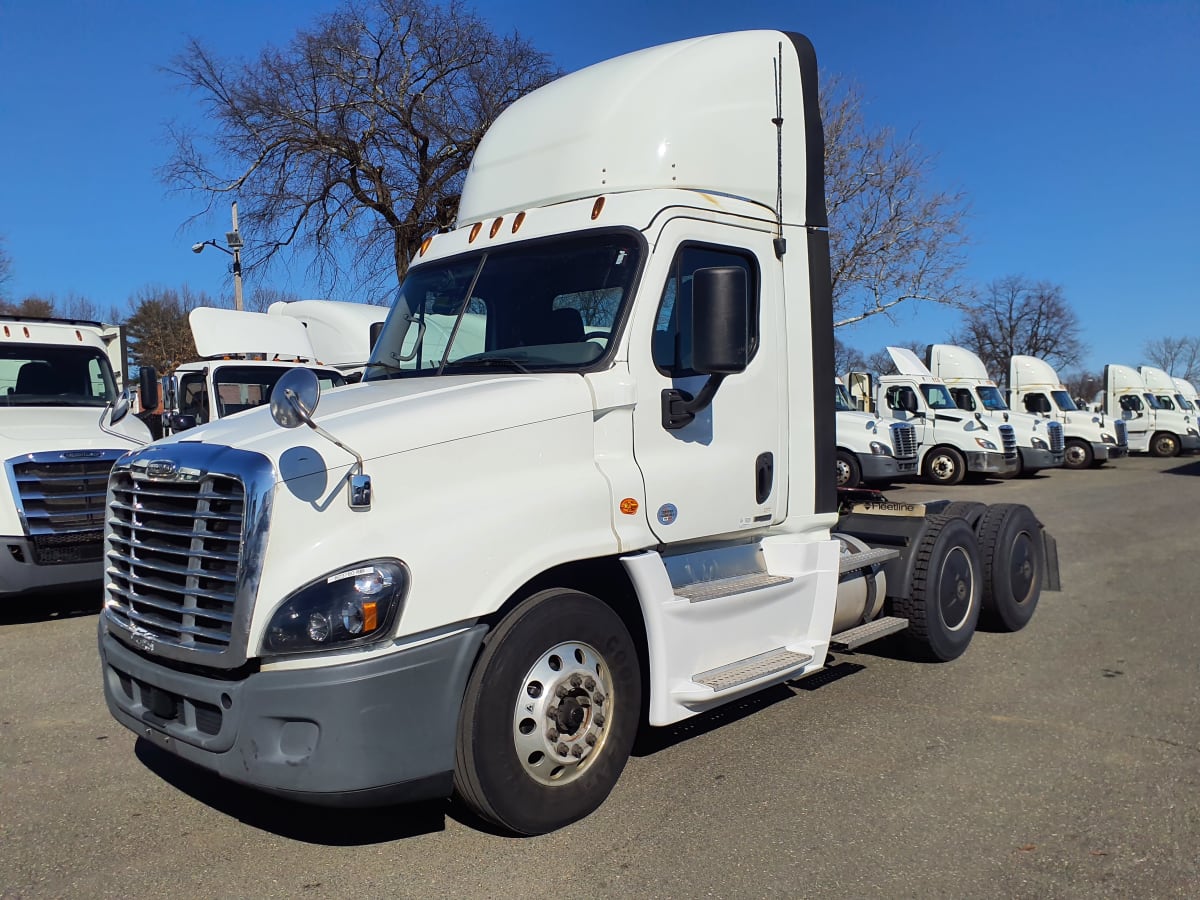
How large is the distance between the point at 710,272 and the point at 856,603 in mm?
2737

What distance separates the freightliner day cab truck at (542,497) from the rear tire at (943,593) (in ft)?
1.47

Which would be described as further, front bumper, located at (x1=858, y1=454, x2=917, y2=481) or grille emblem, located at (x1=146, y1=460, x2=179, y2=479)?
front bumper, located at (x1=858, y1=454, x2=917, y2=481)

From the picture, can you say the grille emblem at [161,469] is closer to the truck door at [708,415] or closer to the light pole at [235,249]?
the truck door at [708,415]

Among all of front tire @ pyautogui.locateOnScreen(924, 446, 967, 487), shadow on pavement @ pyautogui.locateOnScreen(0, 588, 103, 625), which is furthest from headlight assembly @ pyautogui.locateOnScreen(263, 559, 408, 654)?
front tire @ pyautogui.locateOnScreen(924, 446, 967, 487)

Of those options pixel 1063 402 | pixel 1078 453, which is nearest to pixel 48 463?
pixel 1063 402

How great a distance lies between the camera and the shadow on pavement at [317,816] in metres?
3.91

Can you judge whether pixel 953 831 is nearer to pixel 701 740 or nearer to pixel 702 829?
pixel 702 829

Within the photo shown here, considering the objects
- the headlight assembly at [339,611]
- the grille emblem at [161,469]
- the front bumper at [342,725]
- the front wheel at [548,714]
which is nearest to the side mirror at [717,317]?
the front wheel at [548,714]

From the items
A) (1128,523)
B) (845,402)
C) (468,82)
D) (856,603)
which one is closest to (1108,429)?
(845,402)

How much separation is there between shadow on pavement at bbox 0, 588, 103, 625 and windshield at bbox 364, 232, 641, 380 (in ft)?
16.1

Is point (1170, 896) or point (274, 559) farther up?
point (274, 559)

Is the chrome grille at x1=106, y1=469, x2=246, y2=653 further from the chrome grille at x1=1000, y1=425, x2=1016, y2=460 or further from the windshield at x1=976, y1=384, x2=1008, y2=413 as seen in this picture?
the windshield at x1=976, y1=384, x2=1008, y2=413

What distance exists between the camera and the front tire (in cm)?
2148

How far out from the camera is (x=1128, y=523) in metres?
13.7
